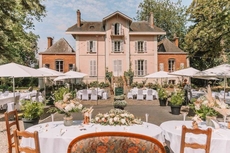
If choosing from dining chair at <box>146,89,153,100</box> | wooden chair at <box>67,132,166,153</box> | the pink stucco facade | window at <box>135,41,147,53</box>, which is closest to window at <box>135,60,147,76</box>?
the pink stucco facade

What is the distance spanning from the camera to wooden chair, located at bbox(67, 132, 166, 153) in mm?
1769

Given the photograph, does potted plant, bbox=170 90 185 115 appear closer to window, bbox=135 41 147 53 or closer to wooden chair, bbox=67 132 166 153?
wooden chair, bbox=67 132 166 153

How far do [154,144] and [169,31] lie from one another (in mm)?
38941

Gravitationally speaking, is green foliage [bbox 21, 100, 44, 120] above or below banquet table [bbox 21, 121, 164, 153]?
above

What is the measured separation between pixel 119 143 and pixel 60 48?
1012 inches

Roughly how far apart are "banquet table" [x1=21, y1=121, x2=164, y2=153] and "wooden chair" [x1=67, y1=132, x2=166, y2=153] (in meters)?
1.67

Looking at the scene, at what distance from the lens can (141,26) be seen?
26328 mm

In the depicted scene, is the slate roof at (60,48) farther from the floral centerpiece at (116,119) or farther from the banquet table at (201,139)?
the banquet table at (201,139)

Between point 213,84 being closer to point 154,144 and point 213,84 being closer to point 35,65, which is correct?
point 154,144

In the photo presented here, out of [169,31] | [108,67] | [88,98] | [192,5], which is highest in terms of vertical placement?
[169,31]

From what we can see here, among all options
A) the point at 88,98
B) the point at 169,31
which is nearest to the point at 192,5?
the point at 88,98

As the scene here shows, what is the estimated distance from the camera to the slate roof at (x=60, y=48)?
83.0 ft

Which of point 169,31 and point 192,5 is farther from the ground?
point 169,31

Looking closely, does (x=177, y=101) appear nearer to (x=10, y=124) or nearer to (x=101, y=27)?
(x=10, y=124)
